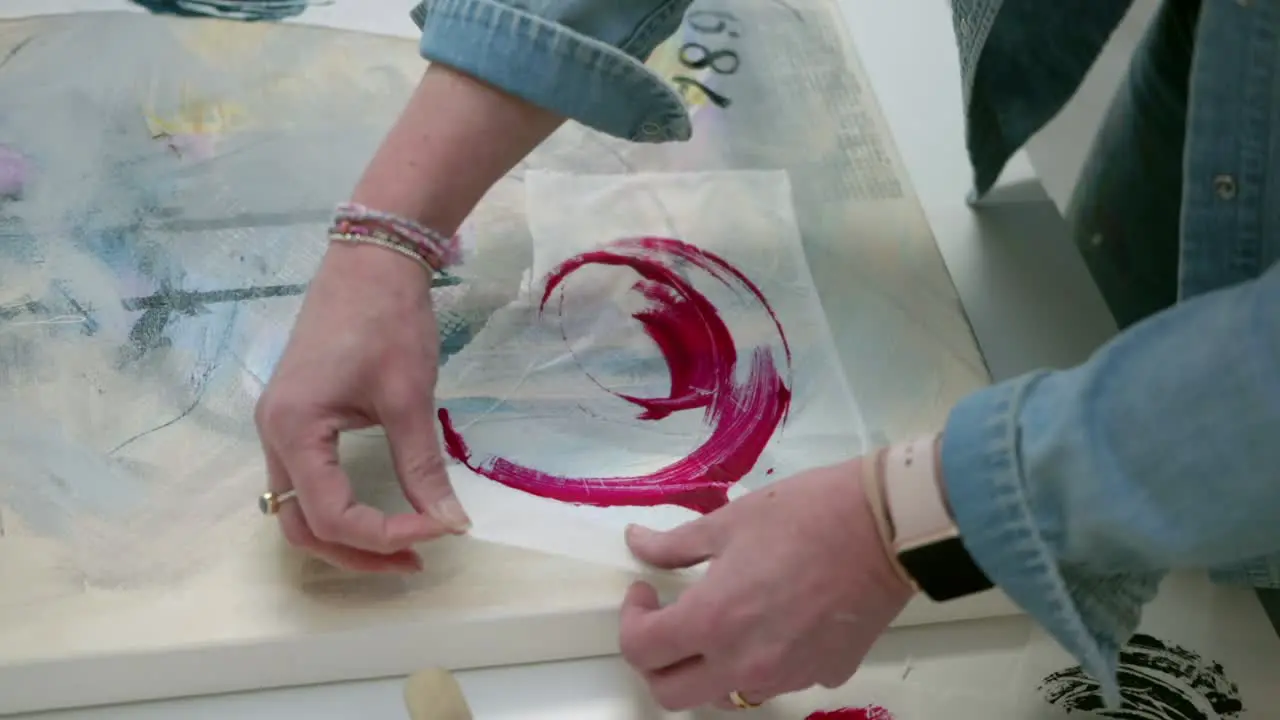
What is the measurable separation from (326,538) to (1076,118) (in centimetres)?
102

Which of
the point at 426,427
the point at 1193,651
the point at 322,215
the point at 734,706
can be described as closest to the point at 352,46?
the point at 322,215

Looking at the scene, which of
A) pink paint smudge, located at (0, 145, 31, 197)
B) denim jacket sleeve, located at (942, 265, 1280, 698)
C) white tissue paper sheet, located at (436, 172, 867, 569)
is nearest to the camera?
denim jacket sleeve, located at (942, 265, 1280, 698)

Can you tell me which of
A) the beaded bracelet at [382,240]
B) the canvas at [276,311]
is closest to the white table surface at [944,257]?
the canvas at [276,311]

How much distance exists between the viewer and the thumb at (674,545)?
1.84 ft

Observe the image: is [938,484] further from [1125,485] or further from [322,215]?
[322,215]

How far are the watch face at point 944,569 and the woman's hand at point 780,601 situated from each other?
0.01 m

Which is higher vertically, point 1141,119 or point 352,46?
point 1141,119

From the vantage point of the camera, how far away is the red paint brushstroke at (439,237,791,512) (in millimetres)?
647

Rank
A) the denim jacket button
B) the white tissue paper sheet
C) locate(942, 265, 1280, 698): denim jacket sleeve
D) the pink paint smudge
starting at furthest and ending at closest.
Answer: the pink paint smudge
the white tissue paper sheet
the denim jacket button
locate(942, 265, 1280, 698): denim jacket sleeve

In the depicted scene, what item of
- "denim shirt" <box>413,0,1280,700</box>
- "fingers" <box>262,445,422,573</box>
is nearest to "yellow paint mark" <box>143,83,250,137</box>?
"denim shirt" <box>413,0,1280,700</box>

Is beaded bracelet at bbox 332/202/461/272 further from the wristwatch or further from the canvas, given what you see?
the wristwatch

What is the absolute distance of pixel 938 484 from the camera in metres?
0.48

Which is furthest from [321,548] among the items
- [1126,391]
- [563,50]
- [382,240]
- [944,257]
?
[944,257]

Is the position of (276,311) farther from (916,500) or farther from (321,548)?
(916,500)
